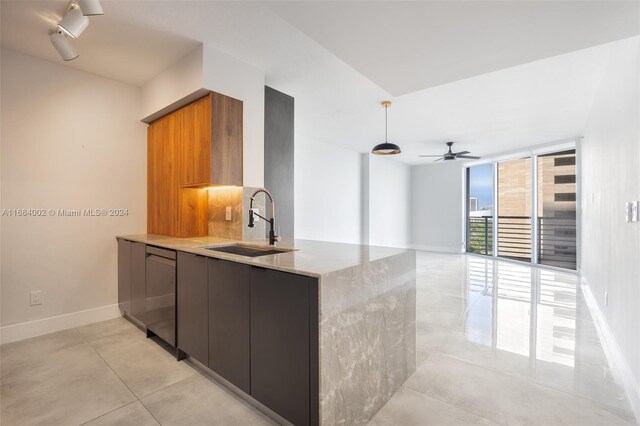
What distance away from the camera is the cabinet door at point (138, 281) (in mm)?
2850

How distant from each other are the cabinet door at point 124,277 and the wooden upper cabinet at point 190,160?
0.40m

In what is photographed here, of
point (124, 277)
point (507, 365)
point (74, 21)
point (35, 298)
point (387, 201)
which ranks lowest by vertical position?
point (507, 365)

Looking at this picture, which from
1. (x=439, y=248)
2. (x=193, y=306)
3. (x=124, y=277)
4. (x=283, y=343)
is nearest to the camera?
(x=283, y=343)

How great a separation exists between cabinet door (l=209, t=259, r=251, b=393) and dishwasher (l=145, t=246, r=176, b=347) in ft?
1.91

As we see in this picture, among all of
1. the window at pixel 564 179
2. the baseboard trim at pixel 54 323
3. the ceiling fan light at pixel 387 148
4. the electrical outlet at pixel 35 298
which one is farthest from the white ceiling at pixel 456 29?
the window at pixel 564 179

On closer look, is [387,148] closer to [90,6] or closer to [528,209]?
[90,6]

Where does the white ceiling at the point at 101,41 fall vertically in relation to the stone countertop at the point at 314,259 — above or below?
above

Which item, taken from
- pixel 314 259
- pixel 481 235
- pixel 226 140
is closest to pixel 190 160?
pixel 226 140

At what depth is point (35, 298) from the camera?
290cm

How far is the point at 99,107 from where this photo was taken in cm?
329

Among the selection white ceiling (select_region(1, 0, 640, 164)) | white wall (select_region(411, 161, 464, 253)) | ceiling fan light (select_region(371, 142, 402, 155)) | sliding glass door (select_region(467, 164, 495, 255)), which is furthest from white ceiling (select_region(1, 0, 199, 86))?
white wall (select_region(411, 161, 464, 253))

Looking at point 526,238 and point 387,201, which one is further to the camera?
point 387,201

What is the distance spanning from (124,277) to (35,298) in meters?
0.73

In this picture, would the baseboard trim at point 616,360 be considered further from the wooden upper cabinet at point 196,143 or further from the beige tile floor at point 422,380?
the wooden upper cabinet at point 196,143
